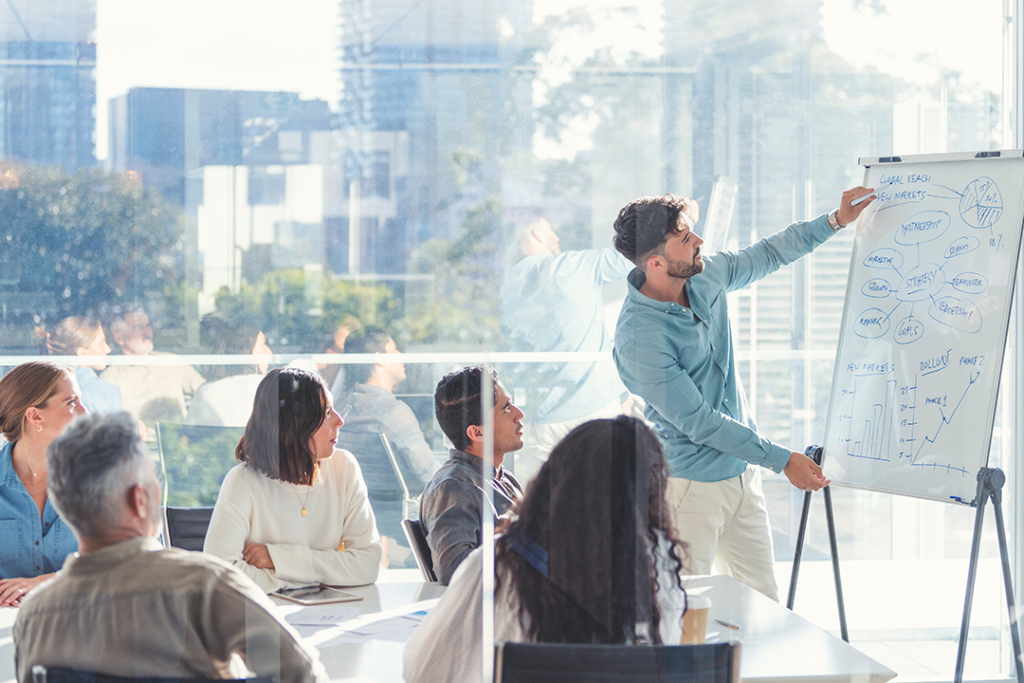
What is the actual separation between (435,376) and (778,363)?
125cm

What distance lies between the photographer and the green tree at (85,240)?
7.11 ft

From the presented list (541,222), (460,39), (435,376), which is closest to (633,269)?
(541,222)

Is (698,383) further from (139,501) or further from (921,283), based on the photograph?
(139,501)

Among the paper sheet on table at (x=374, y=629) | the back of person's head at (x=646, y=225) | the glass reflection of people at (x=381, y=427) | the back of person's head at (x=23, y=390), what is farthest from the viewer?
the back of person's head at (x=646, y=225)

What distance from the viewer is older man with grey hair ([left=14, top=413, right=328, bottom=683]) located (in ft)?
4.44

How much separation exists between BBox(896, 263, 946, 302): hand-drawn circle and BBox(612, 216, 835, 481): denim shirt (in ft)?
1.75

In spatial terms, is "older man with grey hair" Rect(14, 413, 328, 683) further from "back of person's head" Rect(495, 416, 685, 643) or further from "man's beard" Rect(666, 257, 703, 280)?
"man's beard" Rect(666, 257, 703, 280)

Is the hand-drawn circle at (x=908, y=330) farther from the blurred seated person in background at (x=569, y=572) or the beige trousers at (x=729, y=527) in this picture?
the blurred seated person in background at (x=569, y=572)

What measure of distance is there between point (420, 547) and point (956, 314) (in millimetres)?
1642

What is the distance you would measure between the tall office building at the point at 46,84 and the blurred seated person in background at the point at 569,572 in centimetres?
152

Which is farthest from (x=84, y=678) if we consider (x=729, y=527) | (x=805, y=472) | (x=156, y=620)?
(x=805, y=472)

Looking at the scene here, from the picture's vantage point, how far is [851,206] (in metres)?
2.62

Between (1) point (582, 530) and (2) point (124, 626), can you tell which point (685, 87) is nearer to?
(1) point (582, 530)

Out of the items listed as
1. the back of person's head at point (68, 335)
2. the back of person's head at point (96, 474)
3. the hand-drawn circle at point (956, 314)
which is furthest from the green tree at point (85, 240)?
the hand-drawn circle at point (956, 314)
